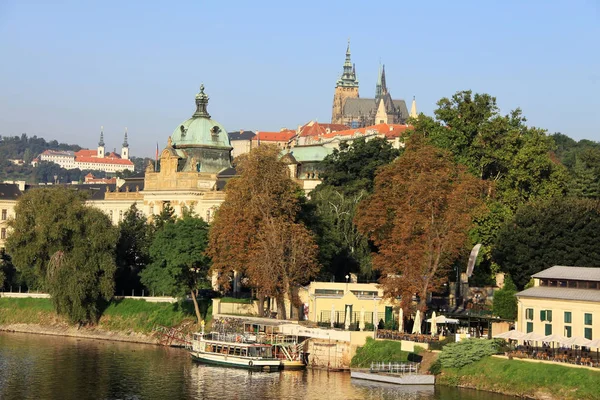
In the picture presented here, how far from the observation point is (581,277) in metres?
75.3

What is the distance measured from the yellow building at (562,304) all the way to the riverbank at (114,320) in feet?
98.2

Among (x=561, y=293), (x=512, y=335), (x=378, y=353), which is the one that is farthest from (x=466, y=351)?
(x=561, y=293)

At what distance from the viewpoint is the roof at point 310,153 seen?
452ft

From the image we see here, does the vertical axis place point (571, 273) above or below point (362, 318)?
above

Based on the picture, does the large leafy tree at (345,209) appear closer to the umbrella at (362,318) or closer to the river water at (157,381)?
the umbrella at (362,318)

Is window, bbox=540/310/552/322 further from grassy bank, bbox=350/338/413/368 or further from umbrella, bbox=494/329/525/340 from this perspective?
grassy bank, bbox=350/338/413/368

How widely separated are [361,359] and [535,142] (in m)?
32.8

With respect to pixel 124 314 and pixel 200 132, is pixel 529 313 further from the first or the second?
pixel 200 132

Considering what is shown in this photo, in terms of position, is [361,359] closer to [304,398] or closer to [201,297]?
[304,398]

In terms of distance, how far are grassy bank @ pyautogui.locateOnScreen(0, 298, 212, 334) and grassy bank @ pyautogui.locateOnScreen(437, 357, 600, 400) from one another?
2977cm

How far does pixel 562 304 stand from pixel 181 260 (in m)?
34.0

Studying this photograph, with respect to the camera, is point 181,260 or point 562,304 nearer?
point 562,304

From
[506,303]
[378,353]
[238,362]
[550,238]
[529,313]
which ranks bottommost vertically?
[238,362]

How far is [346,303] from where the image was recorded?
86.8 metres
